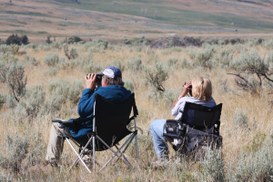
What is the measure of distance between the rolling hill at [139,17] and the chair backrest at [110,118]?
253ft

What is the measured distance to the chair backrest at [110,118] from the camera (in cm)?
564

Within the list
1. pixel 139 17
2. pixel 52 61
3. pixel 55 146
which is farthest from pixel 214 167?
pixel 139 17

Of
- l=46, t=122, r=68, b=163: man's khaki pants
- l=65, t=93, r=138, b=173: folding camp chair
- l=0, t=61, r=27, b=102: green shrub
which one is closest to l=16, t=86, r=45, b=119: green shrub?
l=0, t=61, r=27, b=102: green shrub

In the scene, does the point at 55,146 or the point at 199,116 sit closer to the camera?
the point at 199,116

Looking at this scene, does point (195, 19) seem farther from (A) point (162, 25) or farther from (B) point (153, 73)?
(B) point (153, 73)

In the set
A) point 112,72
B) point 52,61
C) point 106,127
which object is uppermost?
point 112,72

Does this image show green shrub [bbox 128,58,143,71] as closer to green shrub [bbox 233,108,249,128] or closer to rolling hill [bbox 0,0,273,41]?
green shrub [bbox 233,108,249,128]

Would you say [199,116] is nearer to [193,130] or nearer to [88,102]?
[193,130]

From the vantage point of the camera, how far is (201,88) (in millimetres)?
5887

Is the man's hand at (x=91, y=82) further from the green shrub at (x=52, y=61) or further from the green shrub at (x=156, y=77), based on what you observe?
the green shrub at (x=52, y=61)

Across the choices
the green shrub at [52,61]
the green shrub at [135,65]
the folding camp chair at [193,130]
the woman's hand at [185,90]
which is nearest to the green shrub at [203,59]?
the green shrub at [135,65]

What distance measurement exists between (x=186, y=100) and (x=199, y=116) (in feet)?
0.76

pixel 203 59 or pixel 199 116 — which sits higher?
pixel 199 116

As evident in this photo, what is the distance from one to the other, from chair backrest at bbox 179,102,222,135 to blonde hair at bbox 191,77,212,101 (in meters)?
0.18
